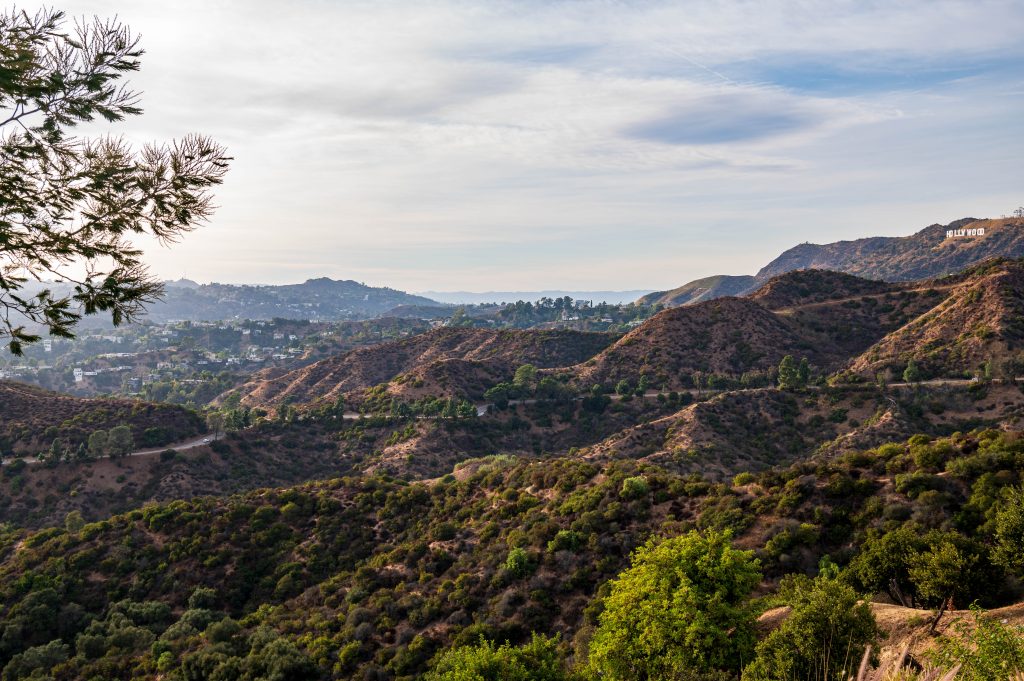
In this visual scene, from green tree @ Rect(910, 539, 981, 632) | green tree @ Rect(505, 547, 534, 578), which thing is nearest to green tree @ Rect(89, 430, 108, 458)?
green tree @ Rect(505, 547, 534, 578)

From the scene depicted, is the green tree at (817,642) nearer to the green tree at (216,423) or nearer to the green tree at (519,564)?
the green tree at (519,564)

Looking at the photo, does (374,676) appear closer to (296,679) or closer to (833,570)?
(296,679)

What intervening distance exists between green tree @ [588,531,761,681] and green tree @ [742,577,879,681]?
168 centimetres

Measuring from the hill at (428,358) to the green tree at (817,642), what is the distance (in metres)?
121

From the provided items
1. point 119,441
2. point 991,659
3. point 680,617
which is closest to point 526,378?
point 119,441

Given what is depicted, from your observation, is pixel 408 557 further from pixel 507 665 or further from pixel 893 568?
pixel 893 568

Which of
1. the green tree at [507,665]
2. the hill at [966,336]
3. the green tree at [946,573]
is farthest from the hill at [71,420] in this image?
the hill at [966,336]

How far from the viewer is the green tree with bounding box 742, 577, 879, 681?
15758mm

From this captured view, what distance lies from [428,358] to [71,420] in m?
97.6

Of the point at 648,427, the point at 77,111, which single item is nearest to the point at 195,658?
the point at 77,111

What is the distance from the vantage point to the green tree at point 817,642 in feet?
51.7

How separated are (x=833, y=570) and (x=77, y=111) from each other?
1296 inches

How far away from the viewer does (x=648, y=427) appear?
84875 mm

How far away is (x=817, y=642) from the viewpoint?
15977 mm
